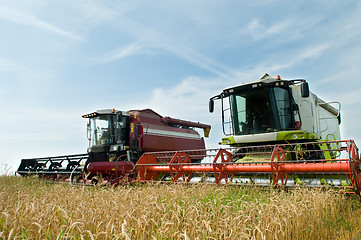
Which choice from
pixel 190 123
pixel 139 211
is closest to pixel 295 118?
pixel 139 211

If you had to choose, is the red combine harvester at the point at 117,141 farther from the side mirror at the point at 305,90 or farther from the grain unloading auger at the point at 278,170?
the side mirror at the point at 305,90

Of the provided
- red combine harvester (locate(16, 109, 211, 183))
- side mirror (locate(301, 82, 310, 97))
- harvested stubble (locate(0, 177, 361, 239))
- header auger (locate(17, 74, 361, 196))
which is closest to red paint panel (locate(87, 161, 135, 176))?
header auger (locate(17, 74, 361, 196))

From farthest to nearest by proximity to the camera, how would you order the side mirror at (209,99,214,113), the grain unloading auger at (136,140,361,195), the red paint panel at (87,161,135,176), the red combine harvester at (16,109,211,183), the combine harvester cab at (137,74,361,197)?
the red combine harvester at (16,109,211,183) → the side mirror at (209,99,214,113) → the red paint panel at (87,161,135,176) → the combine harvester cab at (137,74,361,197) → the grain unloading auger at (136,140,361,195)

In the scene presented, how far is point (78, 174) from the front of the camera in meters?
7.23

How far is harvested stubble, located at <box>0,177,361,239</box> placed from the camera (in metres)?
1.92

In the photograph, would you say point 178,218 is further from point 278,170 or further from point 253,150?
point 253,150

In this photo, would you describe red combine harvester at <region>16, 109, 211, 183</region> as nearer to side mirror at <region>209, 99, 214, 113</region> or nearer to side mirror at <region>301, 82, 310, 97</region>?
side mirror at <region>209, 99, 214, 113</region>

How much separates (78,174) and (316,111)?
6.49m

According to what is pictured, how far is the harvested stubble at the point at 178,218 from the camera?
192 cm

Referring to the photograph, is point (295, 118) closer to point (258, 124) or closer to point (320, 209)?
point (258, 124)

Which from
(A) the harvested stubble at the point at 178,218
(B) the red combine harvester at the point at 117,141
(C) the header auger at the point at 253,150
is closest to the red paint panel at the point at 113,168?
(C) the header auger at the point at 253,150

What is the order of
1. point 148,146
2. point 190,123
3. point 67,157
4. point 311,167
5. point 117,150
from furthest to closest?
point 190,123
point 148,146
point 117,150
point 67,157
point 311,167

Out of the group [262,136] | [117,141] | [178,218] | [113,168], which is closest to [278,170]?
[262,136]

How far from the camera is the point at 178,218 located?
1.89m
